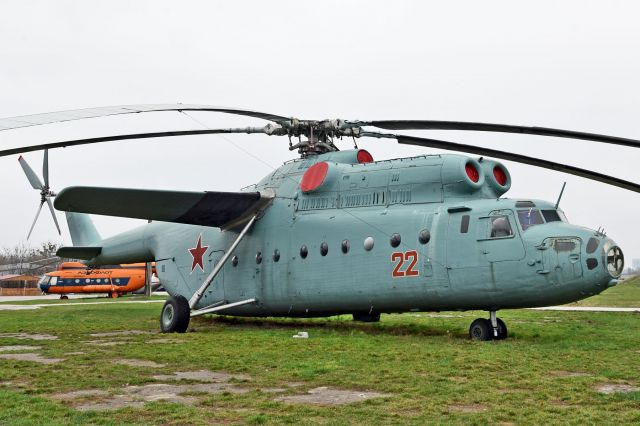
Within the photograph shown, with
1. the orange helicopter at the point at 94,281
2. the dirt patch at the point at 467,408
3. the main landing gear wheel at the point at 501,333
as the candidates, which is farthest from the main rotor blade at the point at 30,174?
the orange helicopter at the point at 94,281

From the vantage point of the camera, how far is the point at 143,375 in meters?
9.64

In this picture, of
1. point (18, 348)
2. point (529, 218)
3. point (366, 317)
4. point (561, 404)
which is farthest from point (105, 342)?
point (561, 404)

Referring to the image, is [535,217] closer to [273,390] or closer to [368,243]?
Answer: [368,243]

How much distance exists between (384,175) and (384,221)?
1.38 meters

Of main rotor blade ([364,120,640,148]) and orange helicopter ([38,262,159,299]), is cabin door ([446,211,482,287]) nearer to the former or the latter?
main rotor blade ([364,120,640,148])

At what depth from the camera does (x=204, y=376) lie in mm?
9664

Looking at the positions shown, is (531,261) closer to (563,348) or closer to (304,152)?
(563,348)

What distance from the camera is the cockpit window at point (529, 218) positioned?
46.3 ft

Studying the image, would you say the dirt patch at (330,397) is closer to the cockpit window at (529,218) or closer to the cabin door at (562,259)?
the cabin door at (562,259)

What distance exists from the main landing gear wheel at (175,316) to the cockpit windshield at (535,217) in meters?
9.32

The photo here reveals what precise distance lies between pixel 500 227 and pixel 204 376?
755 cm

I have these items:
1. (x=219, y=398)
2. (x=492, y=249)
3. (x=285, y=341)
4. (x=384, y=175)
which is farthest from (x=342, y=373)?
(x=384, y=175)

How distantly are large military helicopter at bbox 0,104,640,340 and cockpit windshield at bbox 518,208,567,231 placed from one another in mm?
27

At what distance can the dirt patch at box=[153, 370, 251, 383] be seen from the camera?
9337 mm
